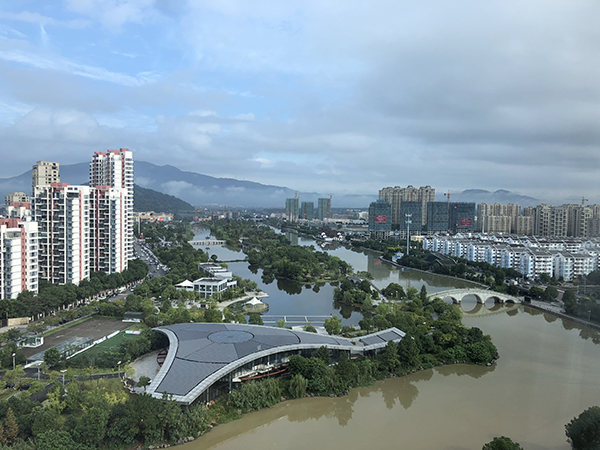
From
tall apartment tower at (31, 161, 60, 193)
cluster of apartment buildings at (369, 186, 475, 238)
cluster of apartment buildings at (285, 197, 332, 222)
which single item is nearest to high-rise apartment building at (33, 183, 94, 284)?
tall apartment tower at (31, 161, 60, 193)

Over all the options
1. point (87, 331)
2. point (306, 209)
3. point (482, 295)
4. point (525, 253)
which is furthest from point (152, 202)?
point (482, 295)

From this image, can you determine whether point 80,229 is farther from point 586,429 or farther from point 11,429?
point 586,429

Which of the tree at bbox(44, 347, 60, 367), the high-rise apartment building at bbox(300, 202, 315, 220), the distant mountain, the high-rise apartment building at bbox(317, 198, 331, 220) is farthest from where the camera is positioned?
the distant mountain

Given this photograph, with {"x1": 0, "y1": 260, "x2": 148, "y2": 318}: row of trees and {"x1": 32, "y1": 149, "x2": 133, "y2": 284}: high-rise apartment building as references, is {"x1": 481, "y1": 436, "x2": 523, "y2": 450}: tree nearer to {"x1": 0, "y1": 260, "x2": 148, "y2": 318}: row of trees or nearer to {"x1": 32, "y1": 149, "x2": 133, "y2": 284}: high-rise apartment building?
{"x1": 0, "y1": 260, "x2": 148, "y2": 318}: row of trees

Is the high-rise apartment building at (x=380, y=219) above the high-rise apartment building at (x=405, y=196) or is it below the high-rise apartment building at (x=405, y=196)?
below

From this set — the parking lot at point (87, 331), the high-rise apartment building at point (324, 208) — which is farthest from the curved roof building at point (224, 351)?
the high-rise apartment building at point (324, 208)

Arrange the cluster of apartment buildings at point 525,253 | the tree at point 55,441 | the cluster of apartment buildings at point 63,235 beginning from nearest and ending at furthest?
the tree at point 55,441 → the cluster of apartment buildings at point 63,235 → the cluster of apartment buildings at point 525,253

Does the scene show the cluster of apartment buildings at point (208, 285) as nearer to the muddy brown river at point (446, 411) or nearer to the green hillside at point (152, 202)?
the muddy brown river at point (446, 411)
